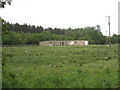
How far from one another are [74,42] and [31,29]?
33781mm

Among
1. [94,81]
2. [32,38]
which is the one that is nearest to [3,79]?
[94,81]

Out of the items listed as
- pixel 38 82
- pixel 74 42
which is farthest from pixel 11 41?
pixel 38 82

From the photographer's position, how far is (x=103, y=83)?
909cm

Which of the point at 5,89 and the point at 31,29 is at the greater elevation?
the point at 31,29

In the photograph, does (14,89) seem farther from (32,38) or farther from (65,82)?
(32,38)

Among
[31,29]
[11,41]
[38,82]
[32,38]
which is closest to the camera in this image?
[38,82]

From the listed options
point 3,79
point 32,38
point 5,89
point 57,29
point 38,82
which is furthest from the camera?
point 57,29

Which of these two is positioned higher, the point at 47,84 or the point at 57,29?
the point at 57,29

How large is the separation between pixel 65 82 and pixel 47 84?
824mm

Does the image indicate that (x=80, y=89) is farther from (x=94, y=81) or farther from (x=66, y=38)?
(x=66, y=38)

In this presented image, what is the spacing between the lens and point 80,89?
8.30 metres

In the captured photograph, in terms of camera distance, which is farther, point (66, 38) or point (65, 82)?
point (66, 38)

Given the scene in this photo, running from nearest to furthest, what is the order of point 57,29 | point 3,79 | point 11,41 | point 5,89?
1. point 5,89
2. point 3,79
3. point 11,41
4. point 57,29

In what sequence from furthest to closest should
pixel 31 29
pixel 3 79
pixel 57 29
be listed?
pixel 57 29 < pixel 31 29 < pixel 3 79
